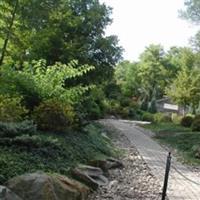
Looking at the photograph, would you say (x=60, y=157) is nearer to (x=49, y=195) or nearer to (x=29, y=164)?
(x=29, y=164)

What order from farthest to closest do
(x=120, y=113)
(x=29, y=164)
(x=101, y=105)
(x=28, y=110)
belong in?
(x=120, y=113) → (x=101, y=105) → (x=28, y=110) → (x=29, y=164)

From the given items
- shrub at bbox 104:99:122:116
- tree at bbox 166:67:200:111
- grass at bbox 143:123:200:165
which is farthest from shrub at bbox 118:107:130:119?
grass at bbox 143:123:200:165

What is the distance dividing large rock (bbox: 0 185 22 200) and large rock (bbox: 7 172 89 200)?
258mm

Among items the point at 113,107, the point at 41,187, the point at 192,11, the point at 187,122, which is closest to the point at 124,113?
the point at 113,107

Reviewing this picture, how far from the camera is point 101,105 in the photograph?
3142cm

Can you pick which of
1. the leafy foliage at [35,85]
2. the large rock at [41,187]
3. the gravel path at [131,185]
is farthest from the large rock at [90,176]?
the leafy foliage at [35,85]

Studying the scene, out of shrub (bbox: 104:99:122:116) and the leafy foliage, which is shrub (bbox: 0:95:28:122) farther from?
shrub (bbox: 104:99:122:116)

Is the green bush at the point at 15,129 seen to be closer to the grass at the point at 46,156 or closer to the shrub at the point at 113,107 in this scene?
the grass at the point at 46,156

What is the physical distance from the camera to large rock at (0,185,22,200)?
15.7 feet

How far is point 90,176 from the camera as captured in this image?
7.51 m

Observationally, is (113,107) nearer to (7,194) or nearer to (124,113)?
(124,113)

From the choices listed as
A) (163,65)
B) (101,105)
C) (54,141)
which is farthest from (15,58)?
(163,65)

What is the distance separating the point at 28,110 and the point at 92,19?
10527 millimetres

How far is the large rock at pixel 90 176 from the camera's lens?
713 cm
